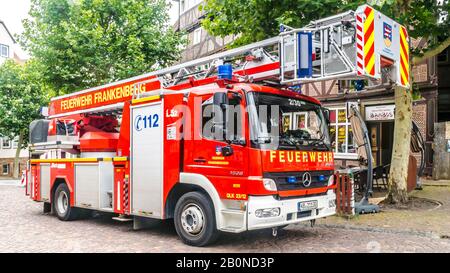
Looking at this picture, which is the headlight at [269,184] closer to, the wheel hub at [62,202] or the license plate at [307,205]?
the license plate at [307,205]

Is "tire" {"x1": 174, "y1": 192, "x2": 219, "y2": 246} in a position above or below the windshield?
below

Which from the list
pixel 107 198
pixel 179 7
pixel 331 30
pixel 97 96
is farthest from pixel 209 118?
pixel 179 7

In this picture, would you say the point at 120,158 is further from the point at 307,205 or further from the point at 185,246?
the point at 307,205

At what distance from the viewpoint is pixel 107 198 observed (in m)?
9.47

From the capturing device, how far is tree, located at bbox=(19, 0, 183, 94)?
19.3m

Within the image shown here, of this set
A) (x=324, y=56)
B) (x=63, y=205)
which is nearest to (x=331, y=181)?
(x=324, y=56)

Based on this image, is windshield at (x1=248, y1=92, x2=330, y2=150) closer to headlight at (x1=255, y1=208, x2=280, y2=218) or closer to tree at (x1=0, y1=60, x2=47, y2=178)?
headlight at (x1=255, y1=208, x2=280, y2=218)

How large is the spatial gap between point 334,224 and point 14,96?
2978 cm

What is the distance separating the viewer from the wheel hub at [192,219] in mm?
7289

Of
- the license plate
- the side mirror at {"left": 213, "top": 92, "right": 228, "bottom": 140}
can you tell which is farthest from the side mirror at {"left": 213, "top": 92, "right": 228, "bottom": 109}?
the license plate

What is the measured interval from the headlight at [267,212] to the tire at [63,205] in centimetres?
563

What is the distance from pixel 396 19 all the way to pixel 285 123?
498cm
